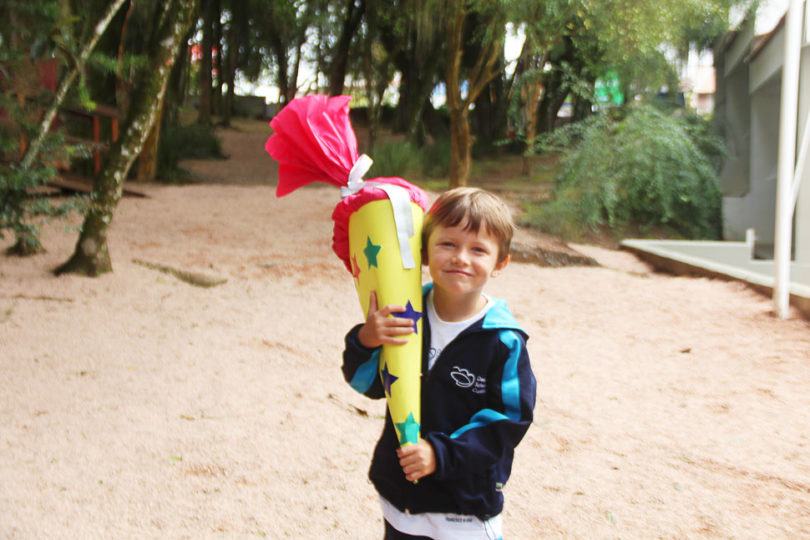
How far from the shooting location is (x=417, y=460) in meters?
1.60

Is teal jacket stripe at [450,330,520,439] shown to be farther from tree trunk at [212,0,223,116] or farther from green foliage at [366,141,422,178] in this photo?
tree trunk at [212,0,223,116]

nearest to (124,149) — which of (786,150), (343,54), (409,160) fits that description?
(786,150)

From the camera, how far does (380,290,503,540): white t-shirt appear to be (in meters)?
1.71

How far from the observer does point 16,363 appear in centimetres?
435

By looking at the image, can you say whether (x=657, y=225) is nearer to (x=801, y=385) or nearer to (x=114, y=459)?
(x=801, y=385)

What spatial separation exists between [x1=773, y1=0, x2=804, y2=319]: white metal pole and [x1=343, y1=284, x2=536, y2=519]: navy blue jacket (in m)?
5.32

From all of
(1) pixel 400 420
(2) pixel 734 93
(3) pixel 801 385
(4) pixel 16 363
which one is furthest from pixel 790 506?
(2) pixel 734 93

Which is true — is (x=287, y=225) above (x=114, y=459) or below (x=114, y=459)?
above

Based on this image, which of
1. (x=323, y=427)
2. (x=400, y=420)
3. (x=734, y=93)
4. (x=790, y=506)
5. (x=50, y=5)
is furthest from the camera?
(x=734, y=93)

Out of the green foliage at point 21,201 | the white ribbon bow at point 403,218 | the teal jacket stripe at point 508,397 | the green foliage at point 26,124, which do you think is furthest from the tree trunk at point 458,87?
the teal jacket stripe at point 508,397

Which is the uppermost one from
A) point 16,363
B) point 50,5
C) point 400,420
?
point 50,5

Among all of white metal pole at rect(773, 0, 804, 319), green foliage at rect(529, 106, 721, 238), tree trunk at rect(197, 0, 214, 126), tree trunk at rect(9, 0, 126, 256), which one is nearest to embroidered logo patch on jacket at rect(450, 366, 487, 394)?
tree trunk at rect(9, 0, 126, 256)

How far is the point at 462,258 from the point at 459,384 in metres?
0.30

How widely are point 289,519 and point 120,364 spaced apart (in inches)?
82.4
